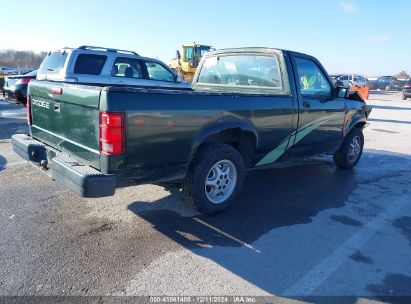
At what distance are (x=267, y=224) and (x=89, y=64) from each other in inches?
261

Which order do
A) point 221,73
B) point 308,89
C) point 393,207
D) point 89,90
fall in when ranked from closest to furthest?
point 89,90 < point 393,207 < point 308,89 < point 221,73

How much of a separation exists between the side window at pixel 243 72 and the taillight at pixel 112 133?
8.18ft

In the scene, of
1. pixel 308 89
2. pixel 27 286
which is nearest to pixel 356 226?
pixel 308 89

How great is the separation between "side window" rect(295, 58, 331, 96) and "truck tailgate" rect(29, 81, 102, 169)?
2893mm

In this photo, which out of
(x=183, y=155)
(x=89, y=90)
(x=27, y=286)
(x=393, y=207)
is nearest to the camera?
(x=27, y=286)

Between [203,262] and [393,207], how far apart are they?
9.50 feet

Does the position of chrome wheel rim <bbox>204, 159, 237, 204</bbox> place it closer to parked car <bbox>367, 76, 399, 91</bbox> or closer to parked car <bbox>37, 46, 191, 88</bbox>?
parked car <bbox>37, 46, 191, 88</bbox>

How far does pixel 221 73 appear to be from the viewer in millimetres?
5500

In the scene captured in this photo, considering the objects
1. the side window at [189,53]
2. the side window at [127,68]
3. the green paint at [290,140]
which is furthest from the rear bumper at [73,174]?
the side window at [189,53]

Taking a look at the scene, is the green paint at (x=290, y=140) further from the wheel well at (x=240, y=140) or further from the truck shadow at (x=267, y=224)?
the truck shadow at (x=267, y=224)

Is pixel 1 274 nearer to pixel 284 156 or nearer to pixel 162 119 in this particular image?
pixel 162 119

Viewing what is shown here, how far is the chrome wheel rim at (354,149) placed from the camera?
250 inches

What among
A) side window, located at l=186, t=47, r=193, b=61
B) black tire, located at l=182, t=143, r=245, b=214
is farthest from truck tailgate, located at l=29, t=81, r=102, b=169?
side window, located at l=186, t=47, r=193, b=61

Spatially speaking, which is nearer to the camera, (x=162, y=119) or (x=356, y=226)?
(x=162, y=119)
